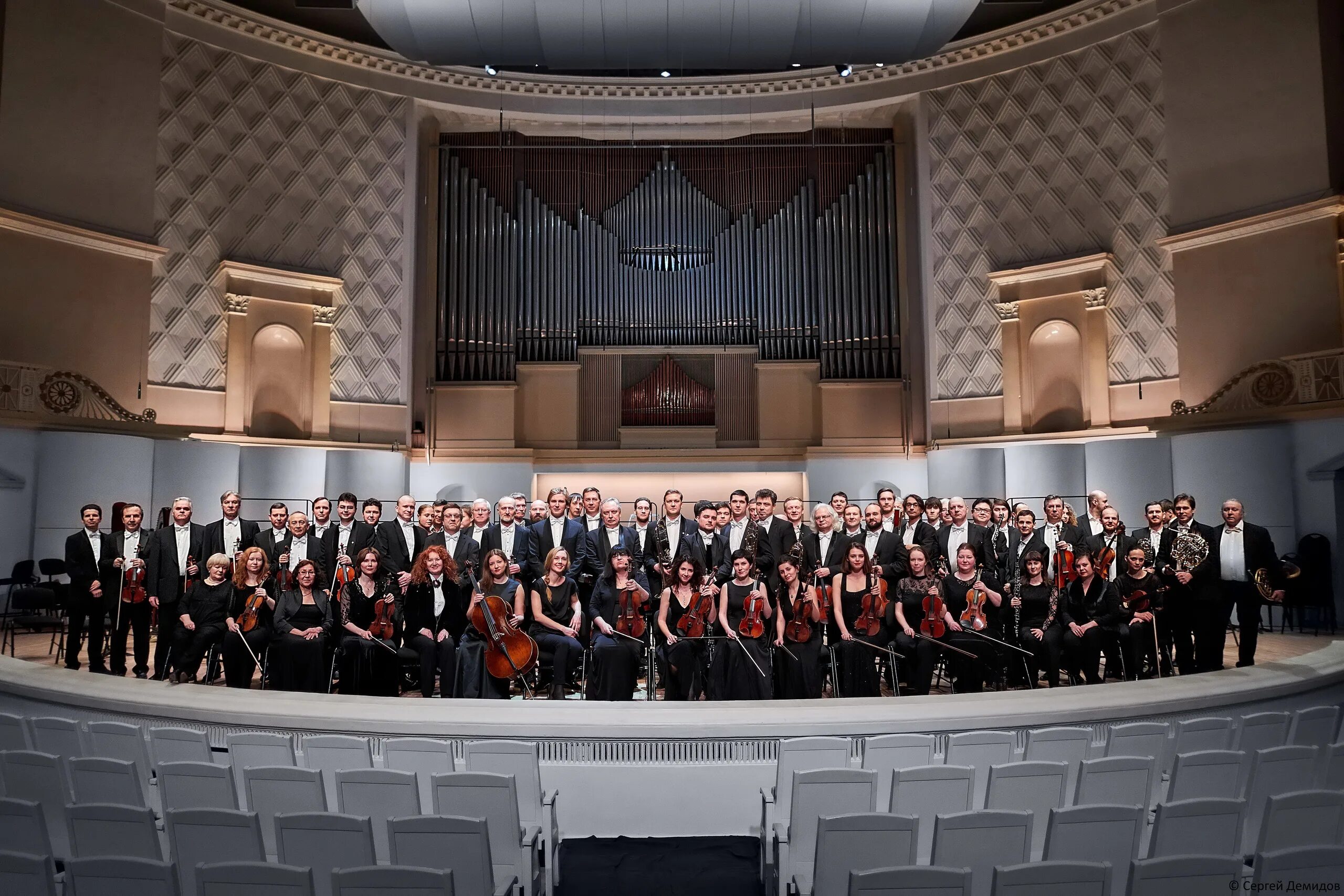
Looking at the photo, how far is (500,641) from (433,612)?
32.5 inches

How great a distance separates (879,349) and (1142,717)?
7157mm

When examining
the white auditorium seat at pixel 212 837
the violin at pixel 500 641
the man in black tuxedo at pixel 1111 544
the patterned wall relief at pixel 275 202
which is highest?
the patterned wall relief at pixel 275 202

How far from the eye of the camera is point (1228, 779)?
10.2ft

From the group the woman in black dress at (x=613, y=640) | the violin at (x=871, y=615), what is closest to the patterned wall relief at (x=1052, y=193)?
the violin at (x=871, y=615)

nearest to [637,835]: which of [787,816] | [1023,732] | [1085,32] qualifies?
[787,816]

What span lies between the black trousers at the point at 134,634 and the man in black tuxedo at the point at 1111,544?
581 cm

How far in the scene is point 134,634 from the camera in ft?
19.8

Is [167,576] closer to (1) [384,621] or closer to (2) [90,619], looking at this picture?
(2) [90,619]

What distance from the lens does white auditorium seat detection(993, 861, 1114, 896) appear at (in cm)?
206

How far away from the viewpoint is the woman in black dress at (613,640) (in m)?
5.34

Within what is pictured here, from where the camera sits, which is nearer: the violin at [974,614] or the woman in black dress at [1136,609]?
the violin at [974,614]

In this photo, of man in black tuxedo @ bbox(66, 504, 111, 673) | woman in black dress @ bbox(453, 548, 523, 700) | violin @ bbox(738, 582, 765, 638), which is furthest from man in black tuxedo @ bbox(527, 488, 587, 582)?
man in black tuxedo @ bbox(66, 504, 111, 673)

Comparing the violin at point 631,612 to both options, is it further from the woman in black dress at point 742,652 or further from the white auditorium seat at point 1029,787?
the white auditorium seat at point 1029,787

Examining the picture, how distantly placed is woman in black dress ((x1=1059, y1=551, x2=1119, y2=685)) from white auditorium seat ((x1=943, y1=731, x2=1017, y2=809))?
2453 mm
